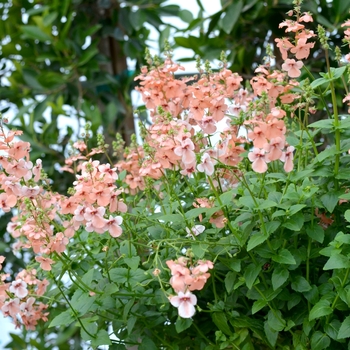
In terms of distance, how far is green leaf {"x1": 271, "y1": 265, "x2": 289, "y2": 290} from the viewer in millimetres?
819

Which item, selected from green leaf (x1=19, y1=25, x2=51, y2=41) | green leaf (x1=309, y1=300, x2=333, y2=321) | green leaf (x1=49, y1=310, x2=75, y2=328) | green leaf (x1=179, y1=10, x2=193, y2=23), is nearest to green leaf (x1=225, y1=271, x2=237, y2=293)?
green leaf (x1=309, y1=300, x2=333, y2=321)

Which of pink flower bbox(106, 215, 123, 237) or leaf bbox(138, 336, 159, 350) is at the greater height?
pink flower bbox(106, 215, 123, 237)

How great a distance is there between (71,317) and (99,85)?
119 cm

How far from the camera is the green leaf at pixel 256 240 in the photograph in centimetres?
80

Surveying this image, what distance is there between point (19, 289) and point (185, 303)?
0.32 m

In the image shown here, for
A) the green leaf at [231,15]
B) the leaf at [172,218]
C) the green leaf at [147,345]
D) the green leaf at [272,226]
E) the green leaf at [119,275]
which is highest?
the green leaf at [231,15]

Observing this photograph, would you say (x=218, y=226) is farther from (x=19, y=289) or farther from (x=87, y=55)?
(x=87, y=55)

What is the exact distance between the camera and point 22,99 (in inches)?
83.2

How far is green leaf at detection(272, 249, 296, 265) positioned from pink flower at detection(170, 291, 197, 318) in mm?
163

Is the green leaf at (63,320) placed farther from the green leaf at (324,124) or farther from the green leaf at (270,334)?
the green leaf at (324,124)

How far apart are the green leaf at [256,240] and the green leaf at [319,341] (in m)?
0.14

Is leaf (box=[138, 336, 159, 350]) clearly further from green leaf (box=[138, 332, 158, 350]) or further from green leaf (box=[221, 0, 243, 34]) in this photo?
green leaf (box=[221, 0, 243, 34])

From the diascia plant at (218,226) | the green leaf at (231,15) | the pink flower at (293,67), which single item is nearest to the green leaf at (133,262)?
the diascia plant at (218,226)

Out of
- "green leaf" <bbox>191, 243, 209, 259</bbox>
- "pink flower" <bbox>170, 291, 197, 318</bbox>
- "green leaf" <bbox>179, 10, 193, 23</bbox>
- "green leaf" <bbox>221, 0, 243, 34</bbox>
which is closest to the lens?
"pink flower" <bbox>170, 291, 197, 318</bbox>
